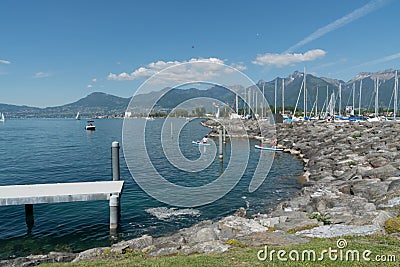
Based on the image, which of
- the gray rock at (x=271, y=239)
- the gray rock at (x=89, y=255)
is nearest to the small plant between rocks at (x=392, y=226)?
the gray rock at (x=271, y=239)

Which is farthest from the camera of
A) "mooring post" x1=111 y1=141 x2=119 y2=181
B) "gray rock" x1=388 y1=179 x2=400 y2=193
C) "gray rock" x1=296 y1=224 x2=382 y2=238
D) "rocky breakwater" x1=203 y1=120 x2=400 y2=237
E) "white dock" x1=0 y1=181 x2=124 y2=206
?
"mooring post" x1=111 y1=141 x2=119 y2=181

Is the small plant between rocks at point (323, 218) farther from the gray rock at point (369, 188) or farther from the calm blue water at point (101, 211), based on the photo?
the calm blue water at point (101, 211)

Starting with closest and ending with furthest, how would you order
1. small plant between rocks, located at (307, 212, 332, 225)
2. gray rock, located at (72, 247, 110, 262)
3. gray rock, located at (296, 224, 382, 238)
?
gray rock, located at (296, 224, 382, 238)
gray rock, located at (72, 247, 110, 262)
small plant between rocks, located at (307, 212, 332, 225)

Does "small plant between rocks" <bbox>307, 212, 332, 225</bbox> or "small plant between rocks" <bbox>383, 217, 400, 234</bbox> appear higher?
"small plant between rocks" <bbox>383, 217, 400, 234</bbox>

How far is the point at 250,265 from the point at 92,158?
38537 millimetres

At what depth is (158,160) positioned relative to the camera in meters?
38.9

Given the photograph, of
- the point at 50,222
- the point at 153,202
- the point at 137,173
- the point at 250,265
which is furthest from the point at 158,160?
the point at 250,265

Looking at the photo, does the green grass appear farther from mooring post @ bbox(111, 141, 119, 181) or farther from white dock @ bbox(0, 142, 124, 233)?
mooring post @ bbox(111, 141, 119, 181)

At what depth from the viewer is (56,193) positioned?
642 inches

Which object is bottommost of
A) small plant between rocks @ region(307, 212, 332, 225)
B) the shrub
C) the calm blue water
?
the calm blue water

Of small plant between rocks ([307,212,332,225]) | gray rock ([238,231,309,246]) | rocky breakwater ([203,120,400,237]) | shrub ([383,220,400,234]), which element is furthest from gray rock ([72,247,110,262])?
shrub ([383,220,400,234])

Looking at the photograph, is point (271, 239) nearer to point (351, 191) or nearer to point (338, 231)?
point (338, 231)

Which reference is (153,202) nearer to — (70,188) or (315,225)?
(70,188)

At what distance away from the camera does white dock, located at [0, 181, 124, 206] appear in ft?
51.8
